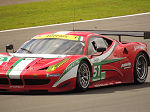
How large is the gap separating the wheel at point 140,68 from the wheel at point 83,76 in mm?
2013

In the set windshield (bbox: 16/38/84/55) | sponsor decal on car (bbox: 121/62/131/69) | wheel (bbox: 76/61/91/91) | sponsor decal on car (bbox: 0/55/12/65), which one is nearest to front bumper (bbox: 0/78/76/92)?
wheel (bbox: 76/61/91/91)

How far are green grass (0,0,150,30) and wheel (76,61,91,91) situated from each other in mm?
13105

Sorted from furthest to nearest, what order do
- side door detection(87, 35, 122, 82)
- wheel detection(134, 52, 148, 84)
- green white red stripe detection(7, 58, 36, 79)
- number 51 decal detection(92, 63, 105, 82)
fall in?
wheel detection(134, 52, 148, 84), side door detection(87, 35, 122, 82), number 51 decal detection(92, 63, 105, 82), green white red stripe detection(7, 58, 36, 79)

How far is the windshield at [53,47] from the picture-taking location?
8266 millimetres

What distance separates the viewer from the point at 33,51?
27.5 feet

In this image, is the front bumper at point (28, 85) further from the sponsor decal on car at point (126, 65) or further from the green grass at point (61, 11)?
the green grass at point (61, 11)

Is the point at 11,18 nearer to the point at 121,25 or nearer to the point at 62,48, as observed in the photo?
the point at 121,25

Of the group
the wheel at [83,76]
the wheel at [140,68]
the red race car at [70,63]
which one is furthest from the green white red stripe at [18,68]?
the wheel at [140,68]

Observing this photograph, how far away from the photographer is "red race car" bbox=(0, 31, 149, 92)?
7344 millimetres

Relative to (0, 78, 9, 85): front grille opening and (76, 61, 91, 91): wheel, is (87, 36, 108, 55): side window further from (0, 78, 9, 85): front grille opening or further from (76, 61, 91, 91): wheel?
(0, 78, 9, 85): front grille opening

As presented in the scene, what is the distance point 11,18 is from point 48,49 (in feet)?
49.7

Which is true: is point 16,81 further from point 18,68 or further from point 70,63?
point 70,63

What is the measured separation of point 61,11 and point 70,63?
1693cm

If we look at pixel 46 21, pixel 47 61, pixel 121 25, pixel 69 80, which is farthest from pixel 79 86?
pixel 46 21
